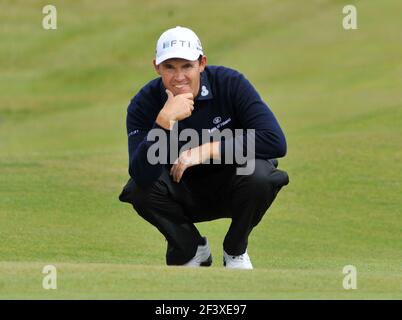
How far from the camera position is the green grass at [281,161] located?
5.88m

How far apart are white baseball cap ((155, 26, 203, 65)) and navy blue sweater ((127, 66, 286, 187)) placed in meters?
0.28

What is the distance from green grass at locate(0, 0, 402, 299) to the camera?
588 centimetres

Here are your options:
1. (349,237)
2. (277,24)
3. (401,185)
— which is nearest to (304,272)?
(349,237)

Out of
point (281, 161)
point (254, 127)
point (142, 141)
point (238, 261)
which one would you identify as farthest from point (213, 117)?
point (281, 161)

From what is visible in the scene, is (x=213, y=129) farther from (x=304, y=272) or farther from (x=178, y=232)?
(x=304, y=272)

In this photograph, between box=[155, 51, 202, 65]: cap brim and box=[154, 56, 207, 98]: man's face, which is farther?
box=[154, 56, 207, 98]: man's face

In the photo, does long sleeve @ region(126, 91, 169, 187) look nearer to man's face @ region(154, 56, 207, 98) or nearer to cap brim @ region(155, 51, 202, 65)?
man's face @ region(154, 56, 207, 98)

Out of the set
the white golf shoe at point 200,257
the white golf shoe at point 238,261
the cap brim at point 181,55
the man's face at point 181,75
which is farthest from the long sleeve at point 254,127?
the white golf shoe at point 200,257

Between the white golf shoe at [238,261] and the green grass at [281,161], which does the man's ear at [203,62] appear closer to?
the white golf shoe at [238,261]

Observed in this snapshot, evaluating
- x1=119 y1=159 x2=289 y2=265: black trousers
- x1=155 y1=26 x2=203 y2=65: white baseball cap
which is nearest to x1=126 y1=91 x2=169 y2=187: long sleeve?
x1=119 y1=159 x2=289 y2=265: black trousers

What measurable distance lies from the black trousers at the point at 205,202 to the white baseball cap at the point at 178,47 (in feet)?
2.44

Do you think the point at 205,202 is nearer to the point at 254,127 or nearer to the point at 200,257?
the point at 200,257

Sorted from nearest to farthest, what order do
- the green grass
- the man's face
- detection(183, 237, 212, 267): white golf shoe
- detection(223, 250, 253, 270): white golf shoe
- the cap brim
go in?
the green grass → the cap brim → the man's face → detection(223, 250, 253, 270): white golf shoe → detection(183, 237, 212, 267): white golf shoe

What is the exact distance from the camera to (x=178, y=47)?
6.54 m
